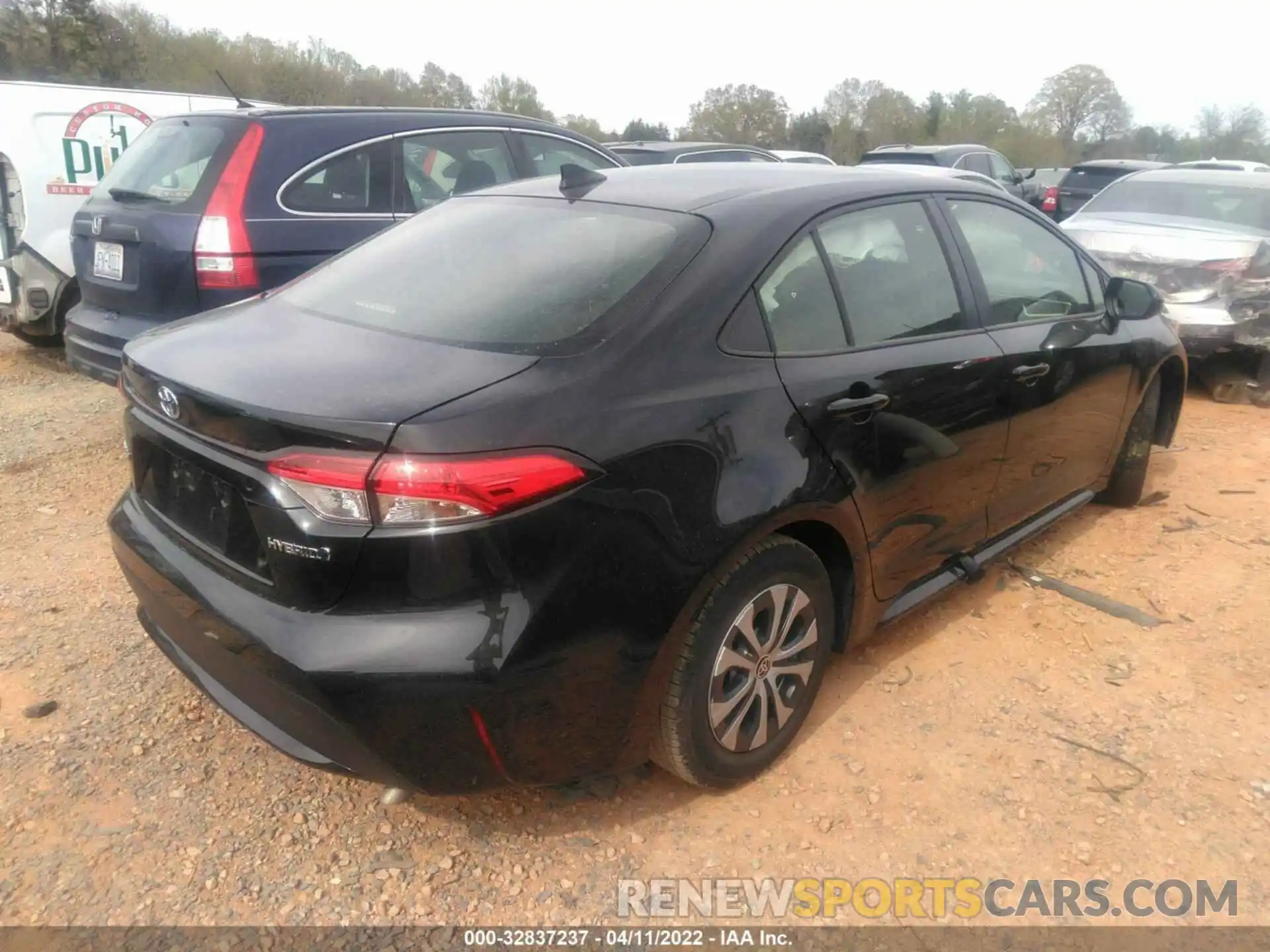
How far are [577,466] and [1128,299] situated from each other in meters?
2.95

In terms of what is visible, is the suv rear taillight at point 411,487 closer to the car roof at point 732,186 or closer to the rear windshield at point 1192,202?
the car roof at point 732,186

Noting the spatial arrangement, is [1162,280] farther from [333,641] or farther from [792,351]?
[333,641]

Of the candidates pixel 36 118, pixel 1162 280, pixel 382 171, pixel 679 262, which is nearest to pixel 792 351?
pixel 679 262

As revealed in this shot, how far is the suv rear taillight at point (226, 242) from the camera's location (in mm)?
4508

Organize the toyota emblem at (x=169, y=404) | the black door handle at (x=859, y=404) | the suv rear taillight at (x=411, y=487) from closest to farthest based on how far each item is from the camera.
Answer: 1. the suv rear taillight at (x=411, y=487)
2. the toyota emblem at (x=169, y=404)
3. the black door handle at (x=859, y=404)

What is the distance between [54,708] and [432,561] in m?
1.78

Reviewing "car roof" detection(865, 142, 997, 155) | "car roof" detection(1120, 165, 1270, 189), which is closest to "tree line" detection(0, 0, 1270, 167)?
"car roof" detection(865, 142, 997, 155)

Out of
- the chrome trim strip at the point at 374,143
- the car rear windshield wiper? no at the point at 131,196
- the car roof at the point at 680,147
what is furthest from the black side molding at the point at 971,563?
the car roof at the point at 680,147

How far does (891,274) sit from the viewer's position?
3.01 metres

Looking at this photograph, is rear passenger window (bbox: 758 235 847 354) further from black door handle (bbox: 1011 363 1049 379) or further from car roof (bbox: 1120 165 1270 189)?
car roof (bbox: 1120 165 1270 189)

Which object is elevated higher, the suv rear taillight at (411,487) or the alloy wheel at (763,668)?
the suv rear taillight at (411,487)

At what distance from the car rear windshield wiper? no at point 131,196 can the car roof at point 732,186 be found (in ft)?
7.96

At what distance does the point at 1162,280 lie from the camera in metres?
6.84

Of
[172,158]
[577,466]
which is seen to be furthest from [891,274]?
[172,158]
